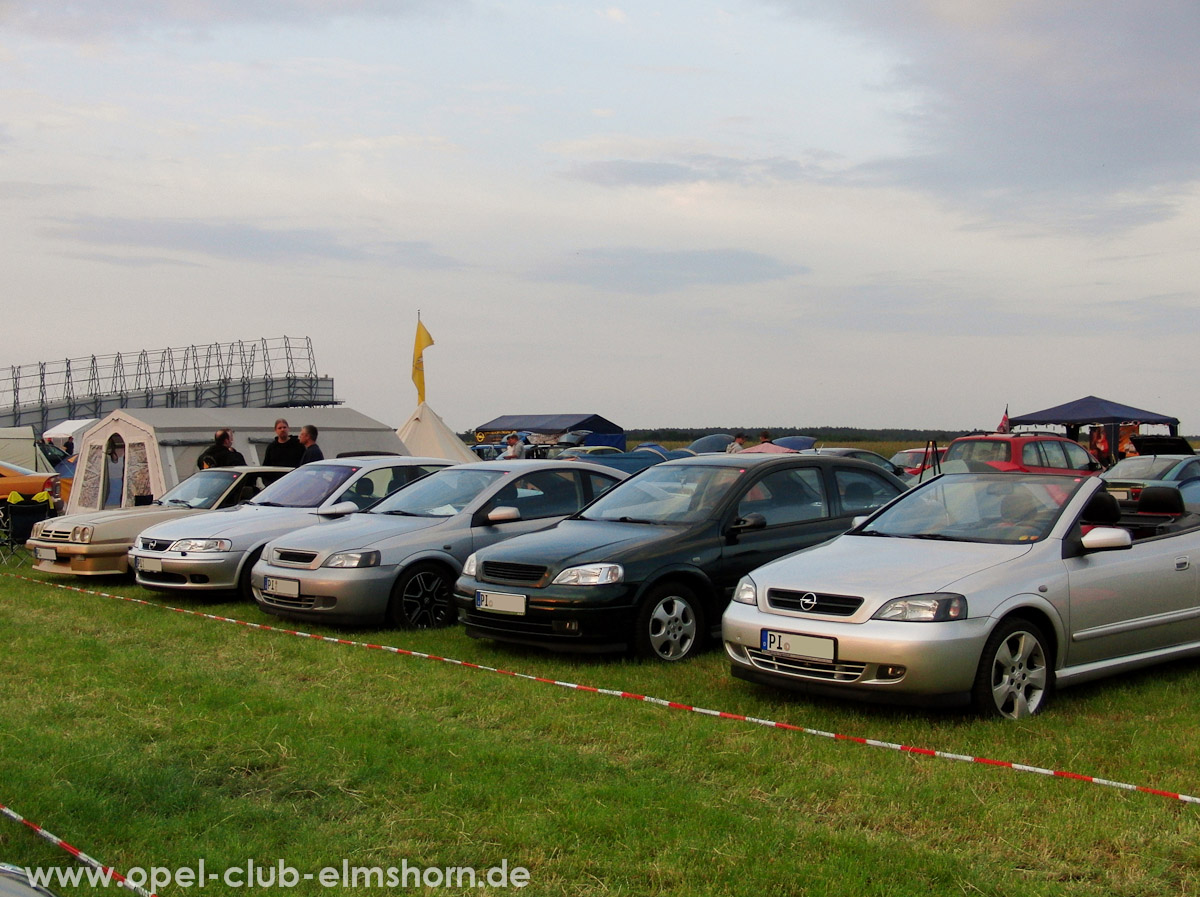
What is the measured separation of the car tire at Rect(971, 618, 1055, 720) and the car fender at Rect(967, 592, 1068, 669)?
0.05 metres

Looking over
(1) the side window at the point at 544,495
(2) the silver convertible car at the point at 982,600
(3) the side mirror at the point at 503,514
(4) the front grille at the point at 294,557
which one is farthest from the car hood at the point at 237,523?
(2) the silver convertible car at the point at 982,600

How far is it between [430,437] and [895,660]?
1852cm

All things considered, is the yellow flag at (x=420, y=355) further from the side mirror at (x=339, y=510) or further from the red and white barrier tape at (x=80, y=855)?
the red and white barrier tape at (x=80, y=855)

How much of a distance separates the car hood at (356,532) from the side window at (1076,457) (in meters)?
13.0

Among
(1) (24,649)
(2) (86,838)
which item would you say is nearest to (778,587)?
(2) (86,838)

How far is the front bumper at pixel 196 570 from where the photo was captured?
11047 mm

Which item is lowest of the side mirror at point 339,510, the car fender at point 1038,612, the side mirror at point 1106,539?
the car fender at point 1038,612

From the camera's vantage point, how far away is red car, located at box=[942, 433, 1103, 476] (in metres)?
18.3

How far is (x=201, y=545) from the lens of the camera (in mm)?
11203

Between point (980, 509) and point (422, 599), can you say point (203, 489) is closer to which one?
point (422, 599)

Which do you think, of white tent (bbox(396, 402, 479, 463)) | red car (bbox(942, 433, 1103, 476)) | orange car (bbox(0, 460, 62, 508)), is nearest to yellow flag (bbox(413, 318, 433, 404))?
white tent (bbox(396, 402, 479, 463))

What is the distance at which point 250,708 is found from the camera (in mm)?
6258

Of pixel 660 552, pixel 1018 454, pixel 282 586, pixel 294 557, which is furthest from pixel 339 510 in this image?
pixel 1018 454

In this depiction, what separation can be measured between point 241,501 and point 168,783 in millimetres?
9061
